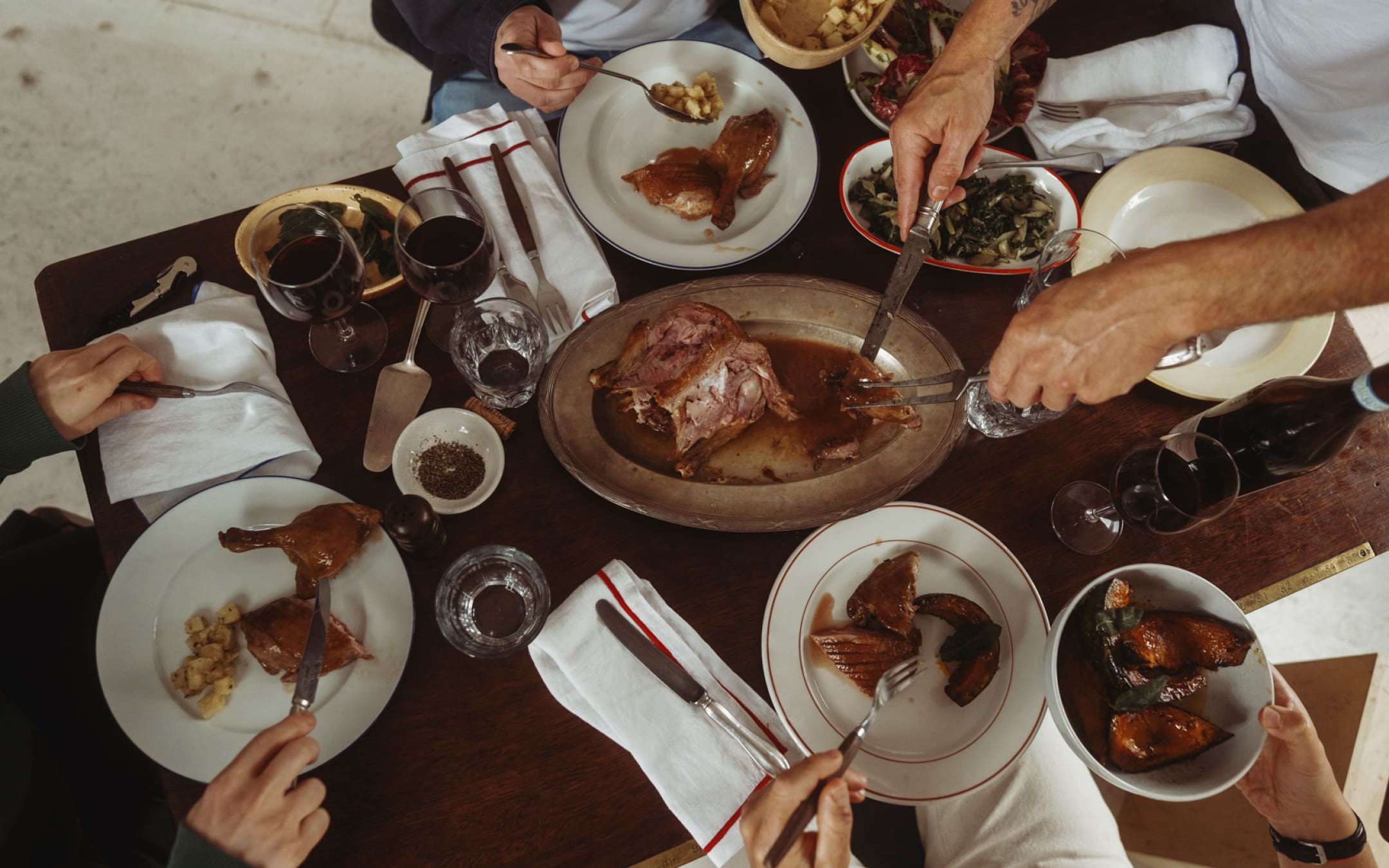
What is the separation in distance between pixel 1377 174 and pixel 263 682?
2878 mm

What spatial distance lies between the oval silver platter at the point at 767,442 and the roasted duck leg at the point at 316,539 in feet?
1.34

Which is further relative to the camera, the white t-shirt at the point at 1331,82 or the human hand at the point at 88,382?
the white t-shirt at the point at 1331,82

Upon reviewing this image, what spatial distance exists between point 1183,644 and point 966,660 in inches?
15.6

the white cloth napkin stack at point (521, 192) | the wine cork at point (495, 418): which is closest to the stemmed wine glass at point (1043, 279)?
the white cloth napkin stack at point (521, 192)

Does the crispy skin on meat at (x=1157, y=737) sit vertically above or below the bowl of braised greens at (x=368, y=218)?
below

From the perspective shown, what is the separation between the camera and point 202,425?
1546 mm

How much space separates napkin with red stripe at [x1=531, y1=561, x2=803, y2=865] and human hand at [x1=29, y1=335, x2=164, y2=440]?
98 centimetres

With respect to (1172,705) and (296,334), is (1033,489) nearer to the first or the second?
(1172,705)

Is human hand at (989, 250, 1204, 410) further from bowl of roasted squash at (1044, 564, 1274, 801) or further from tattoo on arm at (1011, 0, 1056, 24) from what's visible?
tattoo on arm at (1011, 0, 1056, 24)

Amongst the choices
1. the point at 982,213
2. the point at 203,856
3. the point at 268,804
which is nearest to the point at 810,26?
the point at 982,213

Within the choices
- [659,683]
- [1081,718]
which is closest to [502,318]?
[659,683]

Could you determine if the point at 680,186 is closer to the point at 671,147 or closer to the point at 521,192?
the point at 671,147

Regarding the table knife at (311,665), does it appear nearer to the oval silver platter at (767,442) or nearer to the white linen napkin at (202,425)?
the white linen napkin at (202,425)

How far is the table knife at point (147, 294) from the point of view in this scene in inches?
64.4
